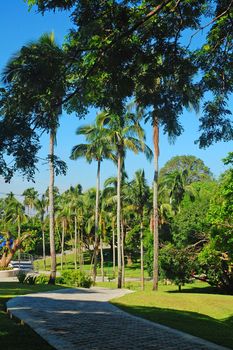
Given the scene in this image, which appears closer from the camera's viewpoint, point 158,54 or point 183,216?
point 158,54

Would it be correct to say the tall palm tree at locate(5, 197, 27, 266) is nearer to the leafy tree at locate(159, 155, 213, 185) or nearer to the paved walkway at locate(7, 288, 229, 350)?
the leafy tree at locate(159, 155, 213, 185)

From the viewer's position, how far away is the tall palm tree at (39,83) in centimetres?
734

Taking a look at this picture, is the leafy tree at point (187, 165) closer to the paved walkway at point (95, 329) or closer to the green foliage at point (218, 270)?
the green foliage at point (218, 270)

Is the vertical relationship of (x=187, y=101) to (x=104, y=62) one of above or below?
below

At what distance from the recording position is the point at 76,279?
29672 mm

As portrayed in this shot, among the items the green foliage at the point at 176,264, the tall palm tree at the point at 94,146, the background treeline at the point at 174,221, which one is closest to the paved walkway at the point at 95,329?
the background treeline at the point at 174,221

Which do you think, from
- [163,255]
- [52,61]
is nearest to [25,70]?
[52,61]

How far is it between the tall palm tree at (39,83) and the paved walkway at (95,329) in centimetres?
430

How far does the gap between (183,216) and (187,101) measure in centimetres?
2878

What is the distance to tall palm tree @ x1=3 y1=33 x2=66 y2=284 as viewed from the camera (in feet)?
24.1

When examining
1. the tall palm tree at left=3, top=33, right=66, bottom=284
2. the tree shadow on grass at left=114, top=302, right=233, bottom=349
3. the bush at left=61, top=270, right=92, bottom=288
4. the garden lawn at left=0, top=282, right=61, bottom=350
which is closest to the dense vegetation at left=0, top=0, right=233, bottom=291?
the tall palm tree at left=3, top=33, right=66, bottom=284

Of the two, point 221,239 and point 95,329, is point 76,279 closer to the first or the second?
point 221,239

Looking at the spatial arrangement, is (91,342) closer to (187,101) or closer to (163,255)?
(187,101)

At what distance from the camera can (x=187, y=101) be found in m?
8.72
